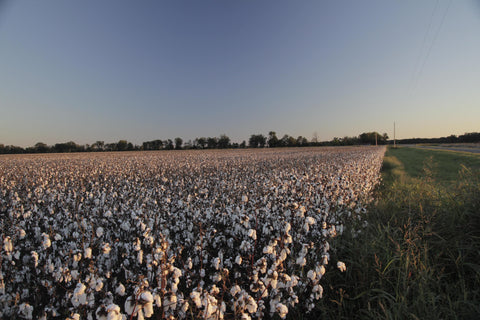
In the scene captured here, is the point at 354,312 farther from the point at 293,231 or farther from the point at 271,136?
the point at 271,136

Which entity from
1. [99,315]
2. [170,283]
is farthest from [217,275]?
[99,315]

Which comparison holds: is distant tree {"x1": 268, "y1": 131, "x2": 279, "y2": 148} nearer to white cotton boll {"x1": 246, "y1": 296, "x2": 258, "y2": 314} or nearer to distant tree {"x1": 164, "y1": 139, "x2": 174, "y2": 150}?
distant tree {"x1": 164, "y1": 139, "x2": 174, "y2": 150}

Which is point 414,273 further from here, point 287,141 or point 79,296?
point 287,141

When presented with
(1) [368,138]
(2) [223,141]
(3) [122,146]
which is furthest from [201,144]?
(1) [368,138]

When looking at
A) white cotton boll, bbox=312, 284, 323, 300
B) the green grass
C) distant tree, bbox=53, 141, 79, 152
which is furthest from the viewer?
distant tree, bbox=53, 141, 79, 152

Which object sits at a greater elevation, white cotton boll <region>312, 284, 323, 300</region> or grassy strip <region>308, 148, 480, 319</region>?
white cotton boll <region>312, 284, 323, 300</region>

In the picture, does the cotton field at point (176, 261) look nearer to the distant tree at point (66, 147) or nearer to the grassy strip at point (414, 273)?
the grassy strip at point (414, 273)

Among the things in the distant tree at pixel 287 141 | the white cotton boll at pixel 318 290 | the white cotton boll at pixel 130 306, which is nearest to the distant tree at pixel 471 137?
the distant tree at pixel 287 141

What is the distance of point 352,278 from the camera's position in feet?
11.6

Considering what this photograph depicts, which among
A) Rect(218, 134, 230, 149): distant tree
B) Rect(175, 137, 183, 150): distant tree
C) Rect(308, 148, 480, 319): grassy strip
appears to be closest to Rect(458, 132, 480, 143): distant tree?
Rect(218, 134, 230, 149): distant tree

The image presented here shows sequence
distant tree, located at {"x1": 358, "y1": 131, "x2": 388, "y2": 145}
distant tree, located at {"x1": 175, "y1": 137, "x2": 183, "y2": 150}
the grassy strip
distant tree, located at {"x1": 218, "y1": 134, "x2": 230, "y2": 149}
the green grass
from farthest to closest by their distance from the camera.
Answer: distant tree, located at {"x1": 358, "y1": 131, "x2": 388, "y2": 145}
distant tree, located at {"x1": 218, "y1": 134, "x2": 230, "y2": 149}
distant tree, located at {"x1": 175, "y1": 137, "x2": 183, "y2": 150}
the green grass
the grassy strip

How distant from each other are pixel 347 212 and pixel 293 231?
2.01m

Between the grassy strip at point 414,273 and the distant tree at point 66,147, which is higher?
the distant tree at point 66,147

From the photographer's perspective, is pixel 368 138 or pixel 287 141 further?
pixel 368 138
